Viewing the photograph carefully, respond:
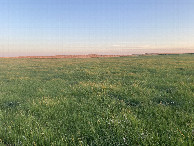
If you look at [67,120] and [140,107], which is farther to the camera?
[140,107]

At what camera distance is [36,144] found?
3867 mm

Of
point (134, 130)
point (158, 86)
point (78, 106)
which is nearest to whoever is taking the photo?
point (134, 130)

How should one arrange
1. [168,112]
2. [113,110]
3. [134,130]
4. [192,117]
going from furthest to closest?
1. [113,110]
2. [168,112]
3. [192,117]
4. [134,130]

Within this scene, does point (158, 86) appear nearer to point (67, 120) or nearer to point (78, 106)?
point (78, 106)

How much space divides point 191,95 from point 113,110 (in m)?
4.59

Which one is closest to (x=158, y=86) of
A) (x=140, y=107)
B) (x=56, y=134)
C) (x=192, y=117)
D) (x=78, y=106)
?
(x=140, y=107)

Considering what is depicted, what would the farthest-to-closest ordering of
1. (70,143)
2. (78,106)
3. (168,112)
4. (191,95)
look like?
(191,95), (78,106), (168,112), (70,143)

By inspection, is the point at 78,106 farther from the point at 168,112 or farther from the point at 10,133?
the point at 168,112

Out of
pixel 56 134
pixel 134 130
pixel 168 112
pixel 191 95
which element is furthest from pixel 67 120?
pixel 191 95

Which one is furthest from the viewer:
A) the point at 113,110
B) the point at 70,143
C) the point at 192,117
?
the point at 113,110

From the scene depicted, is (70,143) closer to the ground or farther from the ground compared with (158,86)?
closer to the ground

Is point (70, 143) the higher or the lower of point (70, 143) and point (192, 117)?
the lower

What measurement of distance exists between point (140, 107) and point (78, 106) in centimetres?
291

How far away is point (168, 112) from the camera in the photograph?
564 centimetres
